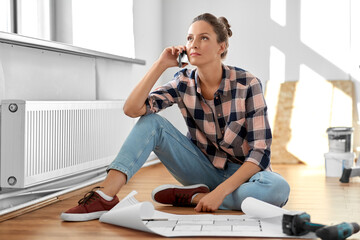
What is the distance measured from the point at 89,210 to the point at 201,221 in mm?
454

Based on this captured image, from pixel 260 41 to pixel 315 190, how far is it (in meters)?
2.13

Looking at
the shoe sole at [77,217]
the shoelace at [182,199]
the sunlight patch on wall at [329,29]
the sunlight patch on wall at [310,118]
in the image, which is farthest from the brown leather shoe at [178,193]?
the sunlight patch on wall at [329,29]

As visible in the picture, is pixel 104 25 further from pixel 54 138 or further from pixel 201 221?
pixel 201 221

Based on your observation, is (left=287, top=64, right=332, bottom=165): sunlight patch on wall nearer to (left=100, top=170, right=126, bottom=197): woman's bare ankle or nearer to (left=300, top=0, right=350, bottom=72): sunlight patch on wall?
(left=300, top=0, right=350, bottom=72): sunlight patch on wall

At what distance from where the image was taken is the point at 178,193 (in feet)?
7.98

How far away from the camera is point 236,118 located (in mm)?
2316

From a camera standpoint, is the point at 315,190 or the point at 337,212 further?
the point at 315,190

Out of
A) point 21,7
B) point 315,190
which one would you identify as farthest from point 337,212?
point 21,7

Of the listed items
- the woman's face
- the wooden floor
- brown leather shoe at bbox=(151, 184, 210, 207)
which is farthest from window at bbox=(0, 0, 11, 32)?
brown leather shoe at bbox=(151, 184, 210, 207)

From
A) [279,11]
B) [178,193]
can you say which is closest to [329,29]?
[279,11]

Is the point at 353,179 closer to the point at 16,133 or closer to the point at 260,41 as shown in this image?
the point at 260,41

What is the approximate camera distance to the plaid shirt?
7.50ft

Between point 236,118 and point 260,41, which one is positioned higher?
point 260,41

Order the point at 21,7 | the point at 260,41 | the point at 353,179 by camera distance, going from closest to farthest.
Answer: the point at 21,7 → the point at 353,179 → the point at 260,41
